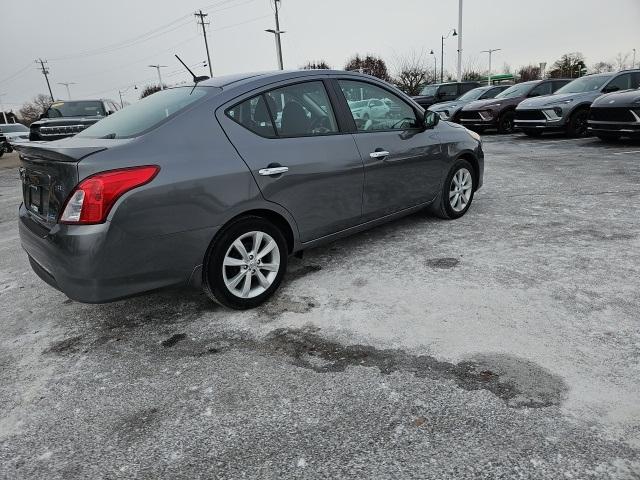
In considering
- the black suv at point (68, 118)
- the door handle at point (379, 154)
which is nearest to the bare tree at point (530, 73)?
the black suv at point (68, 118)

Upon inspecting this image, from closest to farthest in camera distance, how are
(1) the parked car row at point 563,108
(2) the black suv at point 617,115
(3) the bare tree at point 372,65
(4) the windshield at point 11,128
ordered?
(2) the black suv at point 617,115 → (1) the parked car row at point 563,108 → (4) the windshield at point 11,128 → (3) the bare tree at point 372,65

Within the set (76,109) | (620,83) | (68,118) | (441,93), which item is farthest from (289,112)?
(441,93)

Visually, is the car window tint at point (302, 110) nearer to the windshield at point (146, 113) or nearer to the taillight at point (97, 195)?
the windshield at point (146, 113)

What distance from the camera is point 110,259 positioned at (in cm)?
275

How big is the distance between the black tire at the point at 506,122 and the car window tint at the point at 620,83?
299 centimetres

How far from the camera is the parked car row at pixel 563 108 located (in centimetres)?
1002

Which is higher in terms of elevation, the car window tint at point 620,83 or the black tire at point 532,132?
the car window tint at point 620,83

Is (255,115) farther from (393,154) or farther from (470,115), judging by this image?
(470,115)

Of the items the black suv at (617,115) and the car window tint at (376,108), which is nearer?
the car window tint at (376,108)

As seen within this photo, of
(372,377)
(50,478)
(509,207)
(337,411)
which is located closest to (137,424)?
(50,478)

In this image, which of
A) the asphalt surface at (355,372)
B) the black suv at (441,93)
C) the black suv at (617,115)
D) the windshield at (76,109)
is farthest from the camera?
the black suv at (441,93)

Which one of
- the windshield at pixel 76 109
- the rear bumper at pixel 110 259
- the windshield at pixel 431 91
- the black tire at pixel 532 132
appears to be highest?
the windshield at pixel 76 109

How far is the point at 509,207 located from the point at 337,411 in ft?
14.3

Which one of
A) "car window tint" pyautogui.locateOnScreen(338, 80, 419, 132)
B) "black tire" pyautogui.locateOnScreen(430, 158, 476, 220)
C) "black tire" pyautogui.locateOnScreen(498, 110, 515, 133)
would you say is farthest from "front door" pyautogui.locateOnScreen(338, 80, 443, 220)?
"black tire" pyautogui.locateOnScreen(498, 110, 515, 133)
